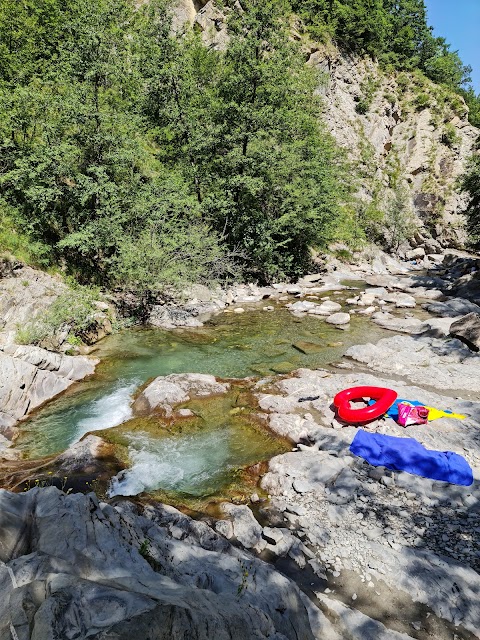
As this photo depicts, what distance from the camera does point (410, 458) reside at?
22.8 feet

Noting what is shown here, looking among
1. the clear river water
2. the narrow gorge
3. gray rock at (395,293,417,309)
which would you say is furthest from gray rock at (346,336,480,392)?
gray rock at (395,293,417,309)

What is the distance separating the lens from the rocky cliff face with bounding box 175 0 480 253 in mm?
43906

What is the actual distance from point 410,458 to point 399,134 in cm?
5619

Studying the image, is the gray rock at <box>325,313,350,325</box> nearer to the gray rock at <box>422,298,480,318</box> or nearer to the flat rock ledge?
the gray rock at <box>422,298,480,318</box>

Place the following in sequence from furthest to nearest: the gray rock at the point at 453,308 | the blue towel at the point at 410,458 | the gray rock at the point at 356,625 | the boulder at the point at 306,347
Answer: the gray rock at the point at 453,308 < the boulder at the point at 306,347 < the blue towel at the point at 410,458 < the gray rock at the point at 356,625

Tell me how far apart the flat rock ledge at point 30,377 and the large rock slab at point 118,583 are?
6.18 meters

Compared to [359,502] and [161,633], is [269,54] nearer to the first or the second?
[359,502]

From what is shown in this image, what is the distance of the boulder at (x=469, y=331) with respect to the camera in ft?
40.7

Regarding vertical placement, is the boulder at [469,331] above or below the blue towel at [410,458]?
above

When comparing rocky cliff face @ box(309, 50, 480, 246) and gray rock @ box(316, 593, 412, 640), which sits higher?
rocky cliff face @ box(309, 50, 480, 246)

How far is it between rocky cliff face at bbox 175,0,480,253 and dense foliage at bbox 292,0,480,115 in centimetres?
239

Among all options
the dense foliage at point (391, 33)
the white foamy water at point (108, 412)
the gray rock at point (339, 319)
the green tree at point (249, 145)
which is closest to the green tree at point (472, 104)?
the dense foliage at point (391, 33)

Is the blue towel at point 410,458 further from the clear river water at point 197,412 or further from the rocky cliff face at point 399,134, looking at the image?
the rocky cliff face at point 399,134

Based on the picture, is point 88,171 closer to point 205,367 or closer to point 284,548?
point 205,367
